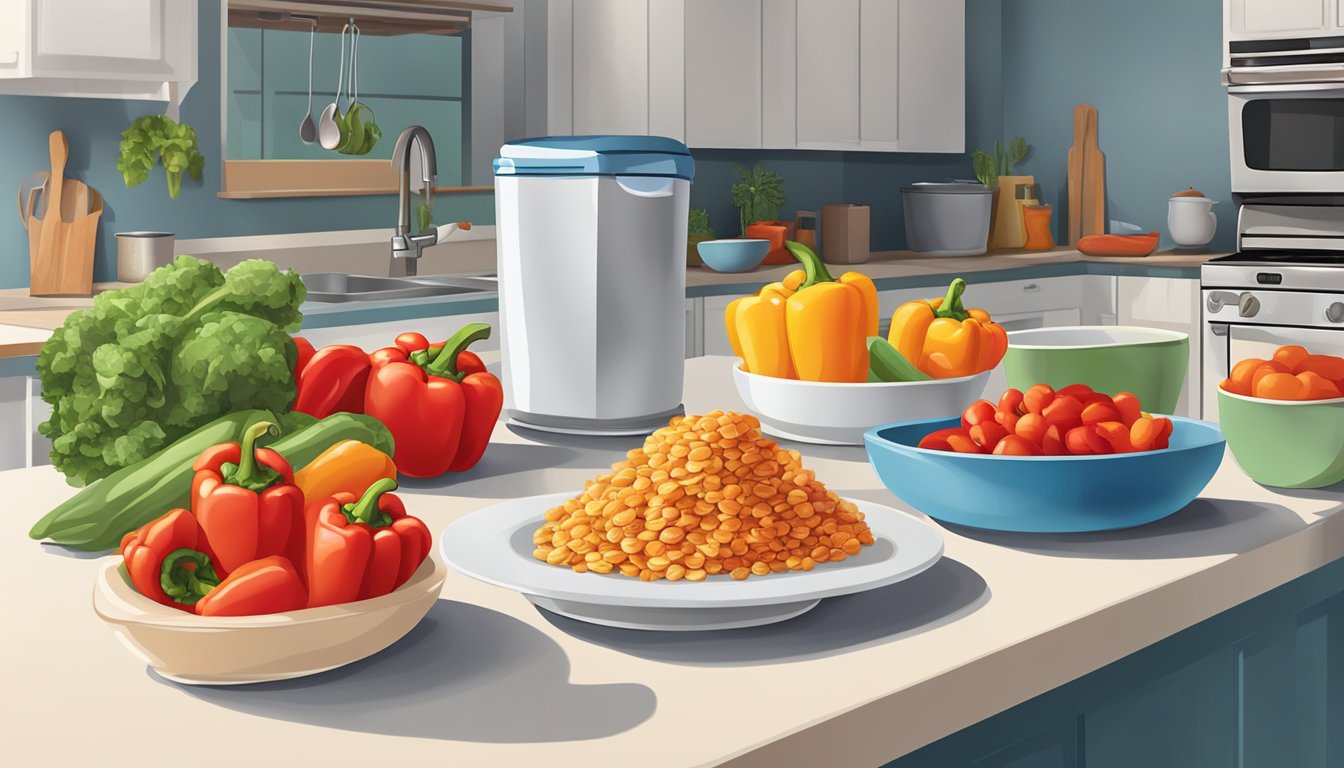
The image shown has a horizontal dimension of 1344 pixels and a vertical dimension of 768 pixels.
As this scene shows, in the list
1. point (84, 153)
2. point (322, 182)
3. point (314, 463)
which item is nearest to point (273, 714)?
point (314, 463)

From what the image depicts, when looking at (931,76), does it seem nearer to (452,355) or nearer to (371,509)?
(452,355)

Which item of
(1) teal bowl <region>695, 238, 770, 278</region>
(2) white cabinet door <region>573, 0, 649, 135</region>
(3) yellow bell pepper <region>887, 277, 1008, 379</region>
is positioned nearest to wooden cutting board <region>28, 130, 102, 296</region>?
(2) white cabinet door <region>573, 0, 649, 135</region>

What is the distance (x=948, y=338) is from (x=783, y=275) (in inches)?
108

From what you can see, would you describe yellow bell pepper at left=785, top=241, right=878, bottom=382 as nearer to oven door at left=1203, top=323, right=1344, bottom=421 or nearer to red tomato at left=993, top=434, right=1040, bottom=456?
red tomato at left=993, top=434, right=1040, bottom=456

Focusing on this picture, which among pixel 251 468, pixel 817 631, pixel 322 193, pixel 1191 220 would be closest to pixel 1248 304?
pixel 1191 220

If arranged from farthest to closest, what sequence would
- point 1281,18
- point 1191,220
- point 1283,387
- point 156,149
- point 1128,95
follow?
point 1128,95 < point 1191,220 < point 1281,18 < point 156,149 < point 1283,387

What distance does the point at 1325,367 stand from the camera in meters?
1.22

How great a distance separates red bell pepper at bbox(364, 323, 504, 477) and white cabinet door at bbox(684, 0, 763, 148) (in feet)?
10.2

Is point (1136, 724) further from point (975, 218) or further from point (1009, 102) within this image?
point (1009, 102)

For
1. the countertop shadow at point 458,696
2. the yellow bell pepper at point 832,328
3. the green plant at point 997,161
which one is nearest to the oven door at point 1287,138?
the green plant at point 997,161

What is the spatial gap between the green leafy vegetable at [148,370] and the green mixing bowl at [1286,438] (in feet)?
2.64

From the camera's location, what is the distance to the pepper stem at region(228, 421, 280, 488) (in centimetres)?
77

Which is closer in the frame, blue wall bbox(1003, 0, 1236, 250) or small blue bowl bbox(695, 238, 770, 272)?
small blue bowl bbox(695, 238, 770, 272)

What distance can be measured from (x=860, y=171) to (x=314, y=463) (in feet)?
15.0
